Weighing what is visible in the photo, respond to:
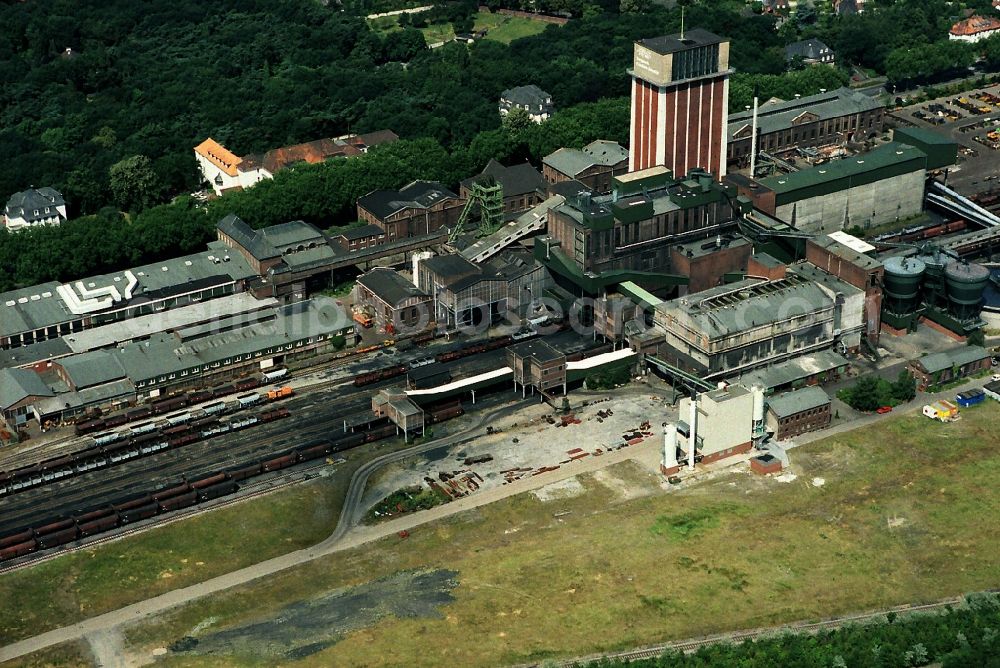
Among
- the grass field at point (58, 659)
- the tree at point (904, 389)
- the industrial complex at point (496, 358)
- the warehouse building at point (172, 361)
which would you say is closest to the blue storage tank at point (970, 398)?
the industrial complex at point (496, 358)

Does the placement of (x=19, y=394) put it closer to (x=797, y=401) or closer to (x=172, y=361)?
(x=172, y=361)

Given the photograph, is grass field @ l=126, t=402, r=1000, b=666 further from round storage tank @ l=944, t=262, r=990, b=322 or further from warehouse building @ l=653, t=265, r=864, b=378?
round storage tank @ l=944, t=262, r=990, b=322

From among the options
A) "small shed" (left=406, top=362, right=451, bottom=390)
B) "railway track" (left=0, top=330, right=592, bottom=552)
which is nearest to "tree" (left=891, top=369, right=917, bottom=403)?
"railway track" (left=0, top=330, right=592, bottom=552)

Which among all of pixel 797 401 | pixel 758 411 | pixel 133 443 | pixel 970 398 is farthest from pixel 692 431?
pixel 133 443

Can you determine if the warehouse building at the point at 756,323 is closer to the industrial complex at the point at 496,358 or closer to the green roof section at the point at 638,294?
the industrial complex at the point at 496,358

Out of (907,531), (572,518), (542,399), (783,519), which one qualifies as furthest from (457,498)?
(907,531)

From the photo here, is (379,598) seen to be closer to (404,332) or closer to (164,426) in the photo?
(164,426)
